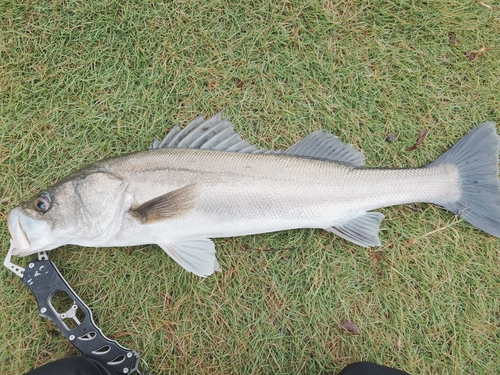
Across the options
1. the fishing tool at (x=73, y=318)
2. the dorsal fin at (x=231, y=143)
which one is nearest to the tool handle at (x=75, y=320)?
the fishing tool at (x=73, y=318)

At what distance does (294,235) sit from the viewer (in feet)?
10.1

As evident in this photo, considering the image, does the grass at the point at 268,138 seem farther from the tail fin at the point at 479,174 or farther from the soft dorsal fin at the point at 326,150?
the soft dorsal fin at the point at 326,150

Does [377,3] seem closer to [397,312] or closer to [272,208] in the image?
[272,208]

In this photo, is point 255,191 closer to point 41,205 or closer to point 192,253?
point 192,253

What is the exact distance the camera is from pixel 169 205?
258 cm

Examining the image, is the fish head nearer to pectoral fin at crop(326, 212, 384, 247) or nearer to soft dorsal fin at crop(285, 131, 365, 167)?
soft dorsal fin at crop(285, 131, 365, 167)

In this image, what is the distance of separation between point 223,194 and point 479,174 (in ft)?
6.79

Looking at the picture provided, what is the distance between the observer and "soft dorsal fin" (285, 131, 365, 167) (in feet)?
9.36

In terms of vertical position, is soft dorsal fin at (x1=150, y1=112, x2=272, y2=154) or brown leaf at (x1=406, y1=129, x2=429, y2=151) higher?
soft dorsal fin at (x1=150, y1=112, x2=272, y2=154)

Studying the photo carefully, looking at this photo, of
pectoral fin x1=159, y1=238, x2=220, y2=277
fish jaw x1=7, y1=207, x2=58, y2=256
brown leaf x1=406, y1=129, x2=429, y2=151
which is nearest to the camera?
fish jaw x1=7, y1=207, x2=58, y2=256

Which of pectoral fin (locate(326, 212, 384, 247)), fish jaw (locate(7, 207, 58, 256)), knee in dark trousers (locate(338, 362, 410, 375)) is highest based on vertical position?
fish jaw (locate(7, 207, 58, 256))

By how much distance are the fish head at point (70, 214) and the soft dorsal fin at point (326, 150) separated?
1385 mm

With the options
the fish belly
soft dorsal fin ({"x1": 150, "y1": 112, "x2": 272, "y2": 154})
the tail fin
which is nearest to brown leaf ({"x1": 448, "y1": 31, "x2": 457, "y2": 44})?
the tail fin

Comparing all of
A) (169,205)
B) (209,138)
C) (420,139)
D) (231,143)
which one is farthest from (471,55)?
(169,205)
